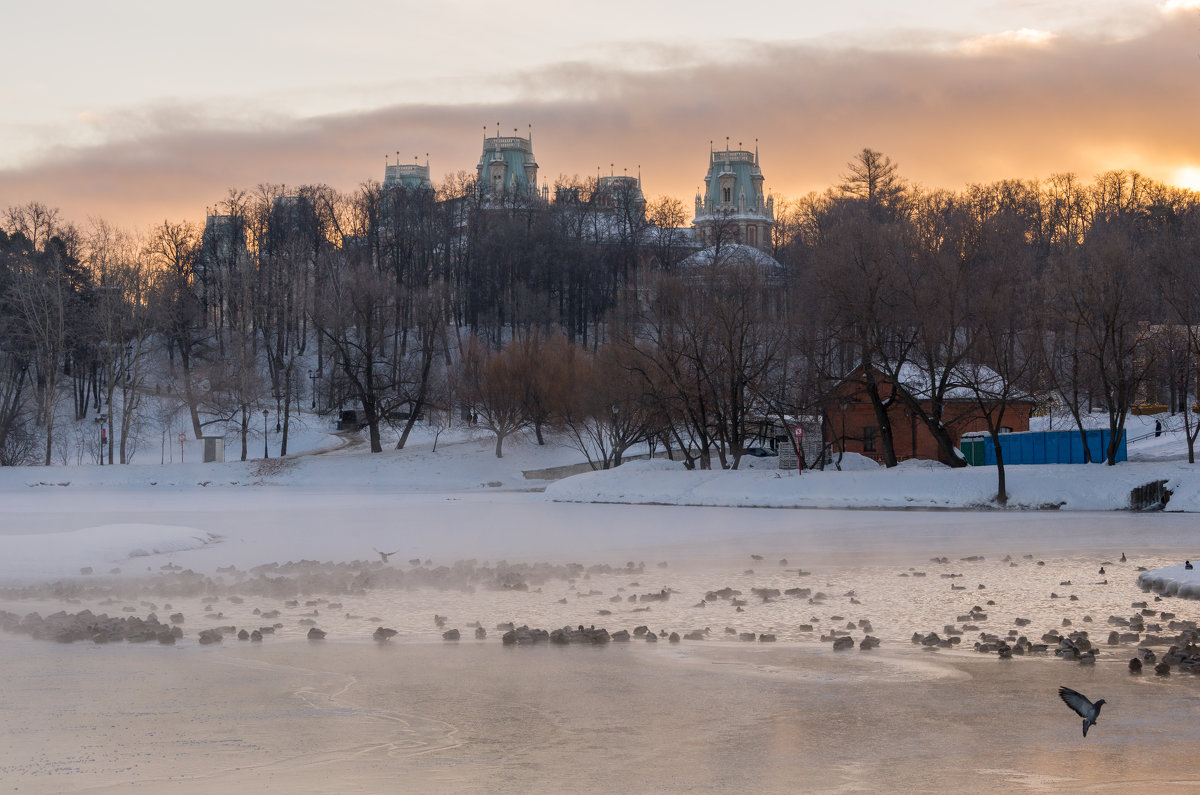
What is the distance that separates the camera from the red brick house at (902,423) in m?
51.8

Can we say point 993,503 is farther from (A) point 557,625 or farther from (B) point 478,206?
(B) point 478,206

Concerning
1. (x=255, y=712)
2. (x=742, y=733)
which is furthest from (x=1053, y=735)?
(x=255, y=712)

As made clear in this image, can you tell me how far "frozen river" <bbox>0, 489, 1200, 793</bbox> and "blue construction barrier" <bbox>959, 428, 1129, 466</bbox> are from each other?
2495 cm

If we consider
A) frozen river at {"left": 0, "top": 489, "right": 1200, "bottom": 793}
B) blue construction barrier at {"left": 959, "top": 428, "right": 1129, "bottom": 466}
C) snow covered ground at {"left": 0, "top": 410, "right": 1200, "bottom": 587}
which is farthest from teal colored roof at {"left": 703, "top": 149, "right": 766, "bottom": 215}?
frozen river at {"left": 0, "top": 489, "right": 1200, "bottom": 793}

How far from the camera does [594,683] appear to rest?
1145 centimetres

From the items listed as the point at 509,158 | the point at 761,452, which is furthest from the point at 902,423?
the point at 509,158

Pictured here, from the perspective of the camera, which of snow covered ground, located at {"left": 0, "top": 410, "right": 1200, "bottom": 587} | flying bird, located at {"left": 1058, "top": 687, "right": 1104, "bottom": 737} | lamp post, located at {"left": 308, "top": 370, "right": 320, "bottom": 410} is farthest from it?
lamp post, located at {"left": 308, "top": 370, "right": 320, "bottom": 410}

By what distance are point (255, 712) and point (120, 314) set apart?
64.2m

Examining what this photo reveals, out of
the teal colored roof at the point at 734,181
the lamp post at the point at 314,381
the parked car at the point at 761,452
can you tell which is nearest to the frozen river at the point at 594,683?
the parked car at the point at 761,452

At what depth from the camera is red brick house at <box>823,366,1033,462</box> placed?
51812 millimetres

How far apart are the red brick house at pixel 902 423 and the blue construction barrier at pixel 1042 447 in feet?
5.29

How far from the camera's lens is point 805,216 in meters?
110

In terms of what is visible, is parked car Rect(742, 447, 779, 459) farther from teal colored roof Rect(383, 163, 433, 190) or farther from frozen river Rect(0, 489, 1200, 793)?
teal colored roof Rect(383, 163, 433, 190)

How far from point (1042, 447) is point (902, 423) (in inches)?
308
